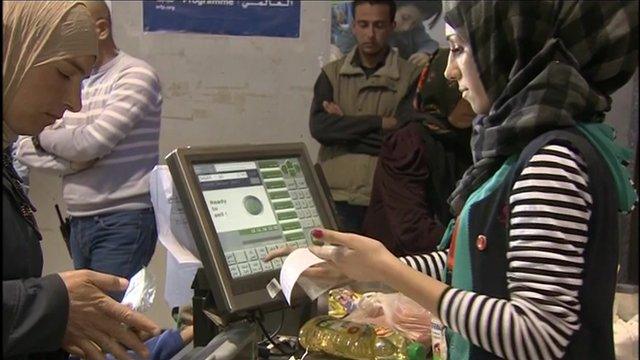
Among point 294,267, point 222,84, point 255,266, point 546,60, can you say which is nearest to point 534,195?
point 546,60

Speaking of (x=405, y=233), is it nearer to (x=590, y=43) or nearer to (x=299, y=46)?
(x=590, y=43)

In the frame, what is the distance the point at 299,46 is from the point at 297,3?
21 centimetres

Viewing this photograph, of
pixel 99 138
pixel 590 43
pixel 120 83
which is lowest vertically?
pixel 99 138

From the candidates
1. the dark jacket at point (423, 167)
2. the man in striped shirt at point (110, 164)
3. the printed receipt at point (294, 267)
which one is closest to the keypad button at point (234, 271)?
the printed receipt at point (294, 267)

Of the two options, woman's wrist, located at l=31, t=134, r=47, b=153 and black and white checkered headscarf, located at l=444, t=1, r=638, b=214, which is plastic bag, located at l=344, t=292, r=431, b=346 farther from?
woman's wrist, located at l=31, t=134, r=47, b=153

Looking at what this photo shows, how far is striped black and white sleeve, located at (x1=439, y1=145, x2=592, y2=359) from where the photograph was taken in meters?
1.06

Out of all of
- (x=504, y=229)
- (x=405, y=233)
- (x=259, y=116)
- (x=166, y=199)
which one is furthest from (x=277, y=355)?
(x=259, y=116)

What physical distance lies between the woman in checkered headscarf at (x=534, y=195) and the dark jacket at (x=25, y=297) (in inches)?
17.2

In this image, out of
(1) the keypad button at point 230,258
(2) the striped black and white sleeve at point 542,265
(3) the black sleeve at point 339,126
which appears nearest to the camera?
(2) the striped black and white sleeve at point 542,265

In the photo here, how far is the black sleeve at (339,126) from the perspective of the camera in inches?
123

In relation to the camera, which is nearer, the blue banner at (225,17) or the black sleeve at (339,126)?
the black sleeve at (339,126)

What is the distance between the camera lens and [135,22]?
368 cm

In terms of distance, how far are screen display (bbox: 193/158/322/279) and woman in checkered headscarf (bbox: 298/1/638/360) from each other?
0.22 metres

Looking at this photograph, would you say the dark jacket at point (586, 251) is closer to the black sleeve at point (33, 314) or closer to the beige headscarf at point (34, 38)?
the black sleeve at point (33, 314)
